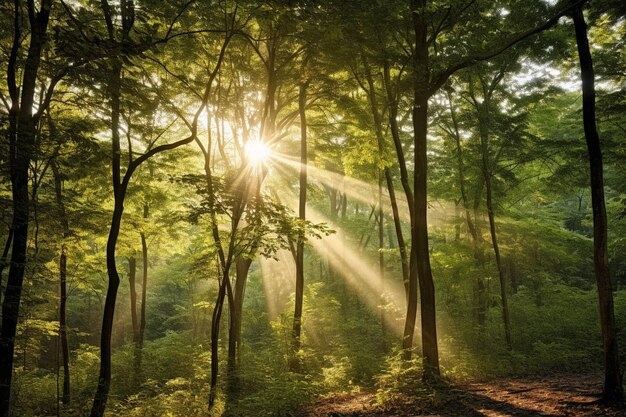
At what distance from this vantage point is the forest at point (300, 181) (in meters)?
8.11

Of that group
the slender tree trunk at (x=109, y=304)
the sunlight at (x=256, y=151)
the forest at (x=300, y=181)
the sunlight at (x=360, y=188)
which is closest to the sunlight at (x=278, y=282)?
the forest at (x=300, y=181)

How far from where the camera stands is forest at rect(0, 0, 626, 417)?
8109 mm

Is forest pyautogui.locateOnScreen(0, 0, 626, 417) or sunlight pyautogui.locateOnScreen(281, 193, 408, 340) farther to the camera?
sunlight pyautogui.locateOnScreen(281, 193, 408, 340)

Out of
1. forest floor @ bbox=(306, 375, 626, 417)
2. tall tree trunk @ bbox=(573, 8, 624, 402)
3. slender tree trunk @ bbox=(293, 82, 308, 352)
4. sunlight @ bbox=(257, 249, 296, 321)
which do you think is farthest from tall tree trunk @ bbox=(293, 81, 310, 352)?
sunlight @ bbox=(257, 249, 296, 321)

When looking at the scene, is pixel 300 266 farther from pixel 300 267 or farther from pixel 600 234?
pixel 600 234

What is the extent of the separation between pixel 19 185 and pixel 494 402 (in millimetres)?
10271

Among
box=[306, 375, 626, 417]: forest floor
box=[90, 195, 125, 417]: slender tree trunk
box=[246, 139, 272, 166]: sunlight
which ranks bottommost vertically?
box=[306, 375, 626, 417]: forest floor

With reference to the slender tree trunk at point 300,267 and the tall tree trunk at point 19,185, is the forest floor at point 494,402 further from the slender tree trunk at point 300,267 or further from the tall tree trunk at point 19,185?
the tall tree trunk at point 19,185

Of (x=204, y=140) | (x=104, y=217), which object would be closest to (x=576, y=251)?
(x=204, y=140)

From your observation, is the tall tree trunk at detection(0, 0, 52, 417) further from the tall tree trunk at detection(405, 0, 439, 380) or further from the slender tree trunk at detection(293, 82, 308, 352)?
the tall tree trunk at detection(405, 0, 439, 380)

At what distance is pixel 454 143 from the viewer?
21.1 meters

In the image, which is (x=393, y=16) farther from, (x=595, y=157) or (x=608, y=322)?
(x=608, y=322)

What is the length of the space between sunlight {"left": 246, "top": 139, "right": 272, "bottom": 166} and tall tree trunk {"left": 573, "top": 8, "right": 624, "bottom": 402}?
8.98 m

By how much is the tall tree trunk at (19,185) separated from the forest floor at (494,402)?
6096 mm
